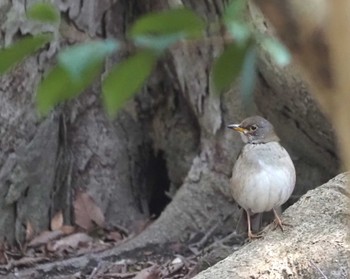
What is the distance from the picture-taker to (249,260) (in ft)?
13.3

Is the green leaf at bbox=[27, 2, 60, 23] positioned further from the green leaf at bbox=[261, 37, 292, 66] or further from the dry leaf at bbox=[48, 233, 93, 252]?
the dry leaf at bbox=[48, 233, 93, 252]

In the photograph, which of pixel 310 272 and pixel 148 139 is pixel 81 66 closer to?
pixel 310 272

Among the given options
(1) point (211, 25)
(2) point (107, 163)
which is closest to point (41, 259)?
(2) point (107, 163)

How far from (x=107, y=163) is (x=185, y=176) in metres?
0.58

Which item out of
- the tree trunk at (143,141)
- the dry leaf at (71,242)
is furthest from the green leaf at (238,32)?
the dry leaf at (71,242)

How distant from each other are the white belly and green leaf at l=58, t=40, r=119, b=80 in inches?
160

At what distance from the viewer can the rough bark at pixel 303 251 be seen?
396cm

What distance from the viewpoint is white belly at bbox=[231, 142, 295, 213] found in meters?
5.16

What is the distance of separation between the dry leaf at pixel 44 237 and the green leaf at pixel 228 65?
522 centimetres

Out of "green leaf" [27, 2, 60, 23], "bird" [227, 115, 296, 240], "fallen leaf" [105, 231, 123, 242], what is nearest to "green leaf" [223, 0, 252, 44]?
"green leaf" [27, 2, 60, 23]

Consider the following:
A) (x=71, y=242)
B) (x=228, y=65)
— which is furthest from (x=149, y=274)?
(x=228, y=65)

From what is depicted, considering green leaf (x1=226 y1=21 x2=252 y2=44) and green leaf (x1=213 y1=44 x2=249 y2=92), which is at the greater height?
green leaf (x1=226 y1=21 x2=252 y2=44)

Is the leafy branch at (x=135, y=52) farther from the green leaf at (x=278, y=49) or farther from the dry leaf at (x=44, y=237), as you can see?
the dry leaf at (x=44, y=237)

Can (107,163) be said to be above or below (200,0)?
below
